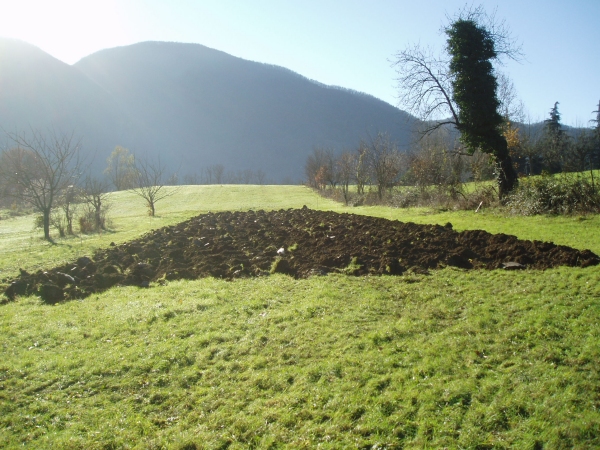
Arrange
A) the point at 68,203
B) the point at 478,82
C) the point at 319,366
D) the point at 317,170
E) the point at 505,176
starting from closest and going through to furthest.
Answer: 1. the point at 319,366
2. the point at 505,176
3. the point at 478,82
4. the point at 68,203
5. the point at 317,170

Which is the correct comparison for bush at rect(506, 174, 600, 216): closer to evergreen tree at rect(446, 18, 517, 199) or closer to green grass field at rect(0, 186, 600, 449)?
evergreen tree at rect(446, 18, 517, 199)

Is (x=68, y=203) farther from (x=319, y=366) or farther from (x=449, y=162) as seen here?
(x=449, y=162)

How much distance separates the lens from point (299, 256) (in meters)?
11.6

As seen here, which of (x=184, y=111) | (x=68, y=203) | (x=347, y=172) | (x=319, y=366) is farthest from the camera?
(x=184, y=111)

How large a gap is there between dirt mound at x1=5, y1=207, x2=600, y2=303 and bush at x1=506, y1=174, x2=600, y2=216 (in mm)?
5334

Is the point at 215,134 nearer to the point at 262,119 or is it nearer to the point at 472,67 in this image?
the point at 262,119

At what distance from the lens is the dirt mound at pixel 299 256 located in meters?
9.65

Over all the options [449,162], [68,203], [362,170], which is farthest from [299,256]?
[362,170]

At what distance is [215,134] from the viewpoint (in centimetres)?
17225

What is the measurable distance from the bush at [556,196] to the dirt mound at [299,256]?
533 centimetres

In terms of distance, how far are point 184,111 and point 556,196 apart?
181 meters

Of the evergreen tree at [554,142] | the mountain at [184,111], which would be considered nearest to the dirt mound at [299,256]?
the evergreen tree at [554,142]

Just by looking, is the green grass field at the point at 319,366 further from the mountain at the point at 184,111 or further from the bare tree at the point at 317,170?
the mountain at the point at 184,111

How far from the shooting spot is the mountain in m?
135
